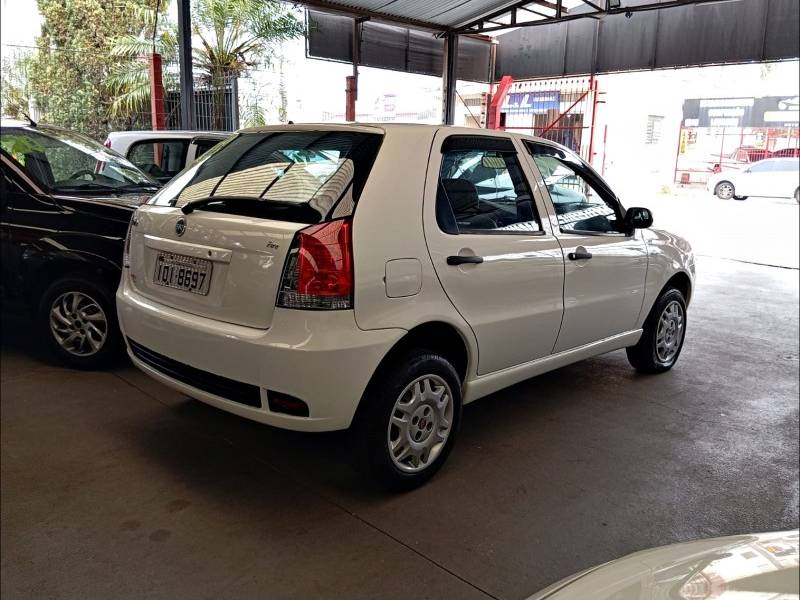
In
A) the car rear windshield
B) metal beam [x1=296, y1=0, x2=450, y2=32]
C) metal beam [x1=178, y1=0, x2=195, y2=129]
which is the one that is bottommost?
the car rear windshield

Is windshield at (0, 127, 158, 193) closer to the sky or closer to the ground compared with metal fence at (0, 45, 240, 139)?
closer to the ground

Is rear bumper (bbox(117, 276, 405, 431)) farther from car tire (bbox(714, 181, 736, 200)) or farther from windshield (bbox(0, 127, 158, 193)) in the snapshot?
car tire (bbox(714, 181, 736, 200))

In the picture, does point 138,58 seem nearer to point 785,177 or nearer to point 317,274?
point 317,274

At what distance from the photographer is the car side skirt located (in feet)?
10.9

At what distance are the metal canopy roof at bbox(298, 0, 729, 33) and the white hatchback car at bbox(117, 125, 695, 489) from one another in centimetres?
737

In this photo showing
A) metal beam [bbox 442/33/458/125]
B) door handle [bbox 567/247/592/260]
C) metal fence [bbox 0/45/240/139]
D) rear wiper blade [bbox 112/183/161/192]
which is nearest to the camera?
door handle [bbox 567/247/592/260]

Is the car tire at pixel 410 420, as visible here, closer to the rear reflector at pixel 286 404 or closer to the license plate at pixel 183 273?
the rear reflector at pixel 286 404

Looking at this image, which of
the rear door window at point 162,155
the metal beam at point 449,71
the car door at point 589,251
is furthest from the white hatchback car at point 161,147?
the metal beam at point 449,71

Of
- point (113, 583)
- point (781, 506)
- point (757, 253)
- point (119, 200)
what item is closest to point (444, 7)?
point (757, 253)

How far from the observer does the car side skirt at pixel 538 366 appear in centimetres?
331

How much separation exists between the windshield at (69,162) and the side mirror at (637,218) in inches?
137

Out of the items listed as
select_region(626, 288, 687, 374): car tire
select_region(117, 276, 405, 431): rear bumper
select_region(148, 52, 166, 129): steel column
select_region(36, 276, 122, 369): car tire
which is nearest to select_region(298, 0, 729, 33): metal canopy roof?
select_region(148, 52, 166, 129): steel column

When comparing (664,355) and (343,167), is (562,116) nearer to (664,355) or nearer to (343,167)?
(664,355)

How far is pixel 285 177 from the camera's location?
2910 mm
